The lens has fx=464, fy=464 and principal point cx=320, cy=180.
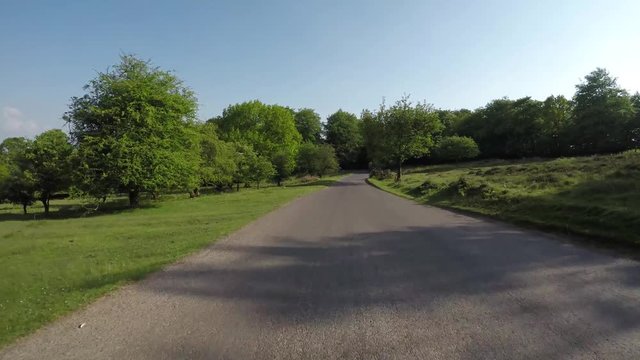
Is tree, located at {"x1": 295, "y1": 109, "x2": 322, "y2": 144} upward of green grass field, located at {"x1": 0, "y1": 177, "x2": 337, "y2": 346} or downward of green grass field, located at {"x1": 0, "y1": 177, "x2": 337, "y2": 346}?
upward

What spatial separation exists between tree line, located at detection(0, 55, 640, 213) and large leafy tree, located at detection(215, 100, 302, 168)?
0.68ft

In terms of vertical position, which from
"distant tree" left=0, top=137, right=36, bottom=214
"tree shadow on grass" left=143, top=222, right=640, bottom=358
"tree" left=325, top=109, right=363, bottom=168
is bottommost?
"tree shadow on grass" left=143, top=222, right=640, bottom=358

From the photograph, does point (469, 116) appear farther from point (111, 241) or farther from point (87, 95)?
point (111, 241)

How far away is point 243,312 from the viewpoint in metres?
6.41

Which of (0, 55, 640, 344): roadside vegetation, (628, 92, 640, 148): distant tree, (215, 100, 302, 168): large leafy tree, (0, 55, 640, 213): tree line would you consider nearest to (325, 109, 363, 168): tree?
(0, 55, 640, 213): tree line

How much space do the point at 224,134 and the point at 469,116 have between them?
198ft

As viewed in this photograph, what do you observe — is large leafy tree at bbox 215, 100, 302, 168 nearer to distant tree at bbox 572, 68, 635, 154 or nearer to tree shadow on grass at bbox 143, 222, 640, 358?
distant tree at bbox 572, 68, 635, 154

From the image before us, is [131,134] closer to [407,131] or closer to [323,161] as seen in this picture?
[407,131]

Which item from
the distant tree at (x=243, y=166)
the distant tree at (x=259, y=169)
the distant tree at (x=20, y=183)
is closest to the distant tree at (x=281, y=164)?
the distant tree at (x=259, y=169)

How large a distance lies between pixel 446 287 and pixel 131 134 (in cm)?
3099

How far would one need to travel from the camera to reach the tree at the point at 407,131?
59.0 m

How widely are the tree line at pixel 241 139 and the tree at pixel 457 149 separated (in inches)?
8.7

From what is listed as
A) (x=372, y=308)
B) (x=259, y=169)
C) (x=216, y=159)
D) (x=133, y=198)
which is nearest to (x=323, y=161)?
(x=259, y=169)

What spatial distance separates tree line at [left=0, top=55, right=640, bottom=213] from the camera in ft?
111
